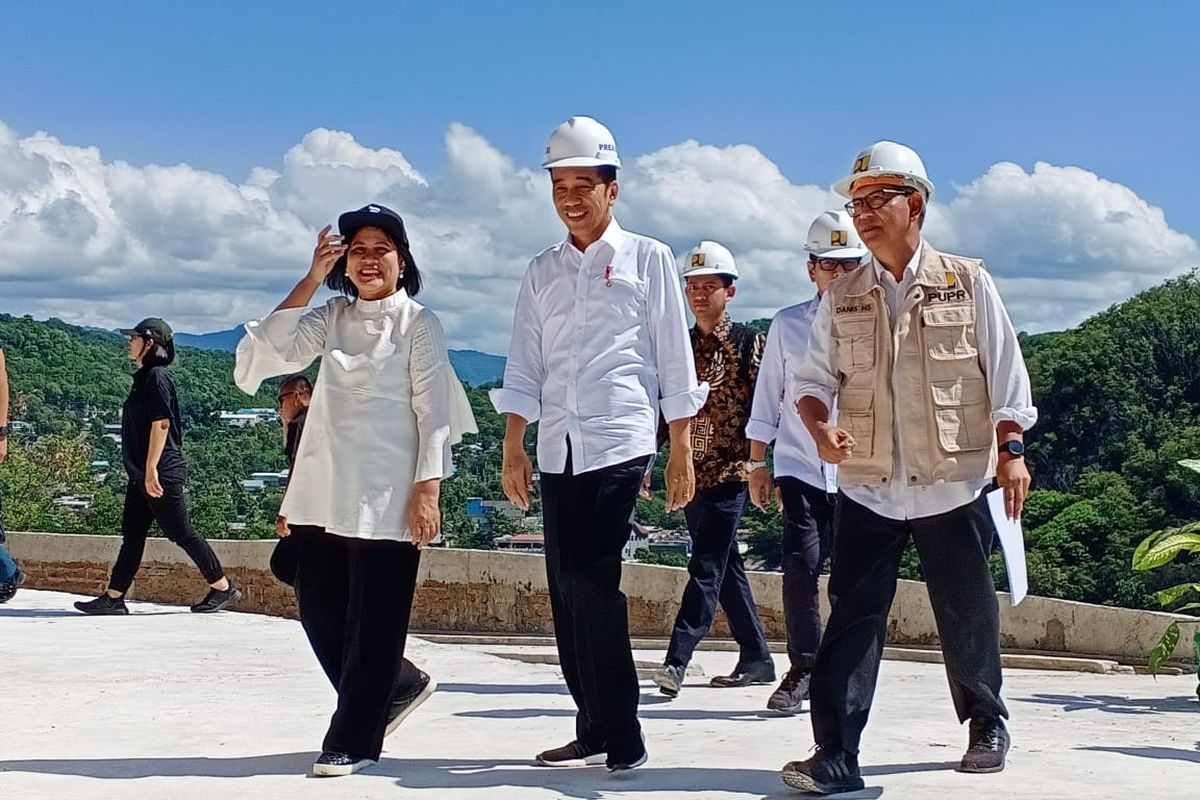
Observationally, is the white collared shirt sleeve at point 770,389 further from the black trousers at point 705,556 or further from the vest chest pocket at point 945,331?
the vest chest pocket at point 945,331

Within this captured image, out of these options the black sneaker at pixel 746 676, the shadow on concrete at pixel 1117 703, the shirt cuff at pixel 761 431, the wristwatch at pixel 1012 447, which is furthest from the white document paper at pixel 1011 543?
the black sneaker at pixel 746 676

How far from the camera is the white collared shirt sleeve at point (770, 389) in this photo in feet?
22.1

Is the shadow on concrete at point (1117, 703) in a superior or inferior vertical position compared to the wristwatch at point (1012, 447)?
inferior

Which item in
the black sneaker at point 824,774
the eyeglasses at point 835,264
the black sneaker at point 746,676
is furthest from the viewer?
the black sneaker at point 746,676

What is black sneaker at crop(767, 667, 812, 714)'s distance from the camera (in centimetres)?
654

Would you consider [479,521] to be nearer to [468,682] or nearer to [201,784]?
[468,682]

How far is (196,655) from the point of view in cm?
865

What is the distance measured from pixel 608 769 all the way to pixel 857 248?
9.13 ft

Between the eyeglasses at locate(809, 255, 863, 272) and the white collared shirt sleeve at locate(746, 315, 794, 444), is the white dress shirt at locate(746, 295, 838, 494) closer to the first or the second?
the white collared shirt sleeve at locate(746, 315, 794, 444)

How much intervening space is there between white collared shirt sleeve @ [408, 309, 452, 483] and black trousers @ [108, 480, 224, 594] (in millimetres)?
5726

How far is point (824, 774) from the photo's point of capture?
14.9 ft

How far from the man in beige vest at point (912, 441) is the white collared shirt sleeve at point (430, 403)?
1.16 m

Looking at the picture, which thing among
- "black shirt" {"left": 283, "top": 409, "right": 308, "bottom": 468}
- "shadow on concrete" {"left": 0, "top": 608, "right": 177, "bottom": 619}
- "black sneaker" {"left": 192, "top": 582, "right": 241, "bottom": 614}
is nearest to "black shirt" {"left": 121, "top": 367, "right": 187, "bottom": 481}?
"black sneaker" {"left": 192, "top": 582, "right": 241, "bottom": 614}

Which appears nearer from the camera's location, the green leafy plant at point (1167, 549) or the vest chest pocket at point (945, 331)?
the vest chest pocket at point (945, 331)
